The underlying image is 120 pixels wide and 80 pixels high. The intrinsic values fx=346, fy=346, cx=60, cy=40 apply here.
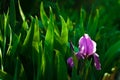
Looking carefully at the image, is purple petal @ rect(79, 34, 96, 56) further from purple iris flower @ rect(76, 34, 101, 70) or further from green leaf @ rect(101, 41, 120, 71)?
green leaf @ rect(101, 41, 120, 71)

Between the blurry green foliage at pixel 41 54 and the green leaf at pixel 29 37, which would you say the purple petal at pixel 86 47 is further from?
the green leaf at pixel 29 37

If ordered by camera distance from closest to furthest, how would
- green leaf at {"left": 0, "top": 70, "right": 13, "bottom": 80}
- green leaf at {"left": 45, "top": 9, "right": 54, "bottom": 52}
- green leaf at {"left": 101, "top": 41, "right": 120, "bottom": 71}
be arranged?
green leaf at {"left": 0, "top": 70, "right": 13, "bottom": 80}, green leaf at {"left": 45, "top": 9, "right": 54, "bottom": 52}, green leaf at {"left": 101, "top": 41, "right": 120, "bottom": 71}

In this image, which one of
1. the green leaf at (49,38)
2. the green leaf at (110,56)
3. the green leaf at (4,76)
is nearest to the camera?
the green leaf at (4,76)

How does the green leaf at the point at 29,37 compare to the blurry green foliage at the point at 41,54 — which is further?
the green leaf at the point at 29,37

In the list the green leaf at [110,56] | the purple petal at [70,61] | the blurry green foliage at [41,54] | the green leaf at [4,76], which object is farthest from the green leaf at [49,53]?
the green leaf at [110,56]

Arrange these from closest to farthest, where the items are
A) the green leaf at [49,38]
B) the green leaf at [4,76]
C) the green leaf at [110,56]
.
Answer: the green leaf at [4,76] → the green leaf at [49,38] → the green leaf at [110,56]

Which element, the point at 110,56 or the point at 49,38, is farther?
the point at 110,56

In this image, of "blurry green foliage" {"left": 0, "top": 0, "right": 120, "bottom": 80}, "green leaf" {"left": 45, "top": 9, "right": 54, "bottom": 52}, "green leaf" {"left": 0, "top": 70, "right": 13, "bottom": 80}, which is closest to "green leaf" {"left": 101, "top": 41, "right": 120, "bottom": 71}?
"blurry green foliage" {"left": 0, "top": 0, "right": 120, "bottom": 80}

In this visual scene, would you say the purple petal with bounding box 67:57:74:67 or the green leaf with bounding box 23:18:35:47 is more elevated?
the green leaf with bounding box 23:18:35:47

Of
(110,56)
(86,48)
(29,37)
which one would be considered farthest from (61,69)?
(110,56)

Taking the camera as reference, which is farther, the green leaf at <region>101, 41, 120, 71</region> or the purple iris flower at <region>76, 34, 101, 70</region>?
the green leaf at <region>101, 41, 120, 71</region>

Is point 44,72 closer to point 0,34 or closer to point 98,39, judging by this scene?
point 0,34

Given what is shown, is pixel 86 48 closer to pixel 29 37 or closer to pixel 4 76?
pixel 29 37

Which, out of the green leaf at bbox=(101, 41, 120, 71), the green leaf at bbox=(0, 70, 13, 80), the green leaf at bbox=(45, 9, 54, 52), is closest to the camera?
the green leaf at bbox=(0, 70, 13, 80)
